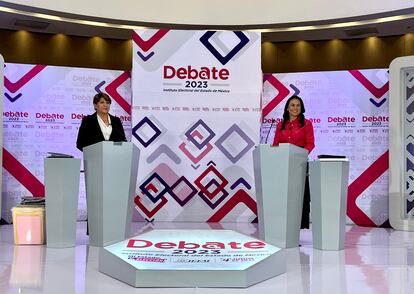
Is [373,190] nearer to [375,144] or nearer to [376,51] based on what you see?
[375,144]

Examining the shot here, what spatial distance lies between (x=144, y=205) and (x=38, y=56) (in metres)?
3.55

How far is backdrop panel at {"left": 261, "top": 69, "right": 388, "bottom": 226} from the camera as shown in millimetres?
7059

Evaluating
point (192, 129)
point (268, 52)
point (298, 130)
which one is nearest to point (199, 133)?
point (192, 129)

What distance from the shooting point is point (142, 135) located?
22.7 ft

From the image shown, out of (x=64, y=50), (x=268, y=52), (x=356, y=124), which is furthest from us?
(x=268, y=52)

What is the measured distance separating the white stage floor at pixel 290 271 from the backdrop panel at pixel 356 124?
1772 mm

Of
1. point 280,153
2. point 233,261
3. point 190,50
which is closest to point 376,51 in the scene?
point 190,50

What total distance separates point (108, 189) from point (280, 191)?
4.83 feet

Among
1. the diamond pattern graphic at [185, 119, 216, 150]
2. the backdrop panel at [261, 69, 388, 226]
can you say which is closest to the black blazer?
the diamond pattern graphic at [185, 119, 216, 150]

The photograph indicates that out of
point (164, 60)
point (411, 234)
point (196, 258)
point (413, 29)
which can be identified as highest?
point (413, 29)

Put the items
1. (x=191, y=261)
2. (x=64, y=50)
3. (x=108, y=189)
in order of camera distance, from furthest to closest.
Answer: (x=64, y=50) < (x=108, y=189) < (x=191, y=261)

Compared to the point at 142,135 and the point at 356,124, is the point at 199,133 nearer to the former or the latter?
the point at 142,135

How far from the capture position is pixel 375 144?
710 centimetres

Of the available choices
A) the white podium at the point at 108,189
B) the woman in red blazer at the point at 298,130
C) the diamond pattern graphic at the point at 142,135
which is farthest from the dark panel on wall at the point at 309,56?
the white podium at the point at 108,189
